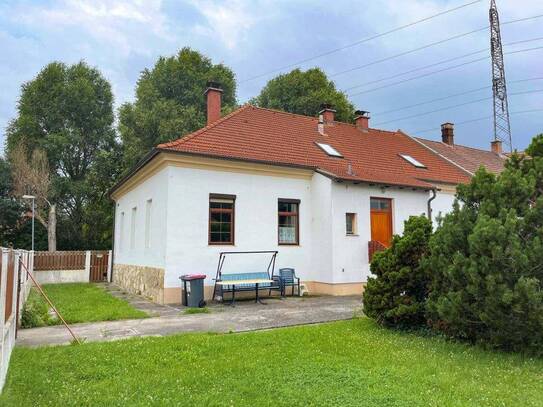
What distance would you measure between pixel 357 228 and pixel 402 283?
655cm

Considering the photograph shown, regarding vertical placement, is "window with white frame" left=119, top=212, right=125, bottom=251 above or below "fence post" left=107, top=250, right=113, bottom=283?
above

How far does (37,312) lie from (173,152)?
214 inches

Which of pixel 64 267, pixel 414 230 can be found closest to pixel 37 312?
pixel 414 230

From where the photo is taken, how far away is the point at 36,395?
4.55 meters

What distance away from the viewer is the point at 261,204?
1376 cm

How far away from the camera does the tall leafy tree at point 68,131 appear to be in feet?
95.3

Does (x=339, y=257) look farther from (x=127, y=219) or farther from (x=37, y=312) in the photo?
(x=127, y=219)

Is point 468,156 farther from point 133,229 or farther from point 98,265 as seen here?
point 98,265

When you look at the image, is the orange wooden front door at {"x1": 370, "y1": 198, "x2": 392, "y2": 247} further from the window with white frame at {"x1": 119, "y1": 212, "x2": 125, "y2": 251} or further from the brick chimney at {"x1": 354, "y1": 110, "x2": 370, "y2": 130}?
the window with white frame at {"x1": 119, "y1": 212, "x2": 125, "y2": 251}

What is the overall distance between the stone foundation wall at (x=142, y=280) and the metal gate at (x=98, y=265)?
6.53 ft

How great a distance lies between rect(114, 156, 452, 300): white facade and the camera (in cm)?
1234

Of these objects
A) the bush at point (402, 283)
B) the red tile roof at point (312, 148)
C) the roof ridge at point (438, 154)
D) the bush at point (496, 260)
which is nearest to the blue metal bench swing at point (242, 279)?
the red tile roof at point (312, 148)

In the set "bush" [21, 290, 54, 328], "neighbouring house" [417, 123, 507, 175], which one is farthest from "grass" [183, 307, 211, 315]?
"neighbouring house" [417, 123, 507, 175]

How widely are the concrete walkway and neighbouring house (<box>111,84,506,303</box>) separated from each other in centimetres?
219
